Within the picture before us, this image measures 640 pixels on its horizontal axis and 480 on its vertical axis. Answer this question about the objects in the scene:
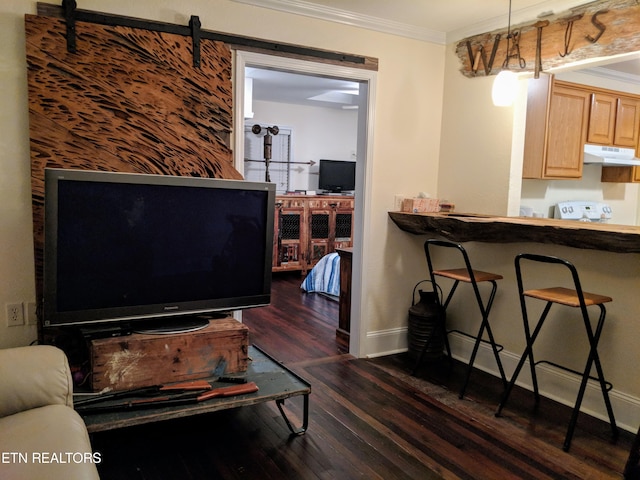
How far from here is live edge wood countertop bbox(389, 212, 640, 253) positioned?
8.09 feet

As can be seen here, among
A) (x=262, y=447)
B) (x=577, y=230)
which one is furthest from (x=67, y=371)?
(x=577, y=230)

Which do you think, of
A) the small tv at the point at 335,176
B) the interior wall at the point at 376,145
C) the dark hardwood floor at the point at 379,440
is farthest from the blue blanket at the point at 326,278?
the dark hardwood floor at the point at 379,440

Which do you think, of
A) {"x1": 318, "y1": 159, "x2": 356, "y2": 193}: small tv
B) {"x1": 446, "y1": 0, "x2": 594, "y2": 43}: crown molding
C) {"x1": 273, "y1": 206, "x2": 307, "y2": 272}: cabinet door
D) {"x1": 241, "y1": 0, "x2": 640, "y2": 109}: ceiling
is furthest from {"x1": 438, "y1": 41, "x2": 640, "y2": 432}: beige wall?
{"x1": 318, "y1": 159, "x2": 356, "y2": 193}: small tv

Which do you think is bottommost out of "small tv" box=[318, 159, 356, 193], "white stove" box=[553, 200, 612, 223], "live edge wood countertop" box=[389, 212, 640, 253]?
"live edge wood countertop" box=[389, 212, 640, 253]

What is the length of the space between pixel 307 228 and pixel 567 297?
4.51 meters

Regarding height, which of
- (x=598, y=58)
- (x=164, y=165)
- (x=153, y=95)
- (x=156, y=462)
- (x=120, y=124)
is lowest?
(x=156, y=462)

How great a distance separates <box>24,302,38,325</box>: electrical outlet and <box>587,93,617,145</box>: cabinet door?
4081mm

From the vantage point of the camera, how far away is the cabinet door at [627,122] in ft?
13.9

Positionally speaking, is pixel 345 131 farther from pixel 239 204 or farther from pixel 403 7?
pixel 239 204

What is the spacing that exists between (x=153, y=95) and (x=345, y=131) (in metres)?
5.38

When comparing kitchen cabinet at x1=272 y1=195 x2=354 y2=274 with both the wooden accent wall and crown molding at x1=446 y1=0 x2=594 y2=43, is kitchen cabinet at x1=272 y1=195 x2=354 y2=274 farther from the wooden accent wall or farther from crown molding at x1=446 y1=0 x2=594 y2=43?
the wooden accent wall

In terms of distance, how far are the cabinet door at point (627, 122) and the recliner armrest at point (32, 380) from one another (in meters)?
4.41

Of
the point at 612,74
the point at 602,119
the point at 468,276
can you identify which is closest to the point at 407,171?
the point at 468,276

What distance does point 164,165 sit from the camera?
9.10 feet
